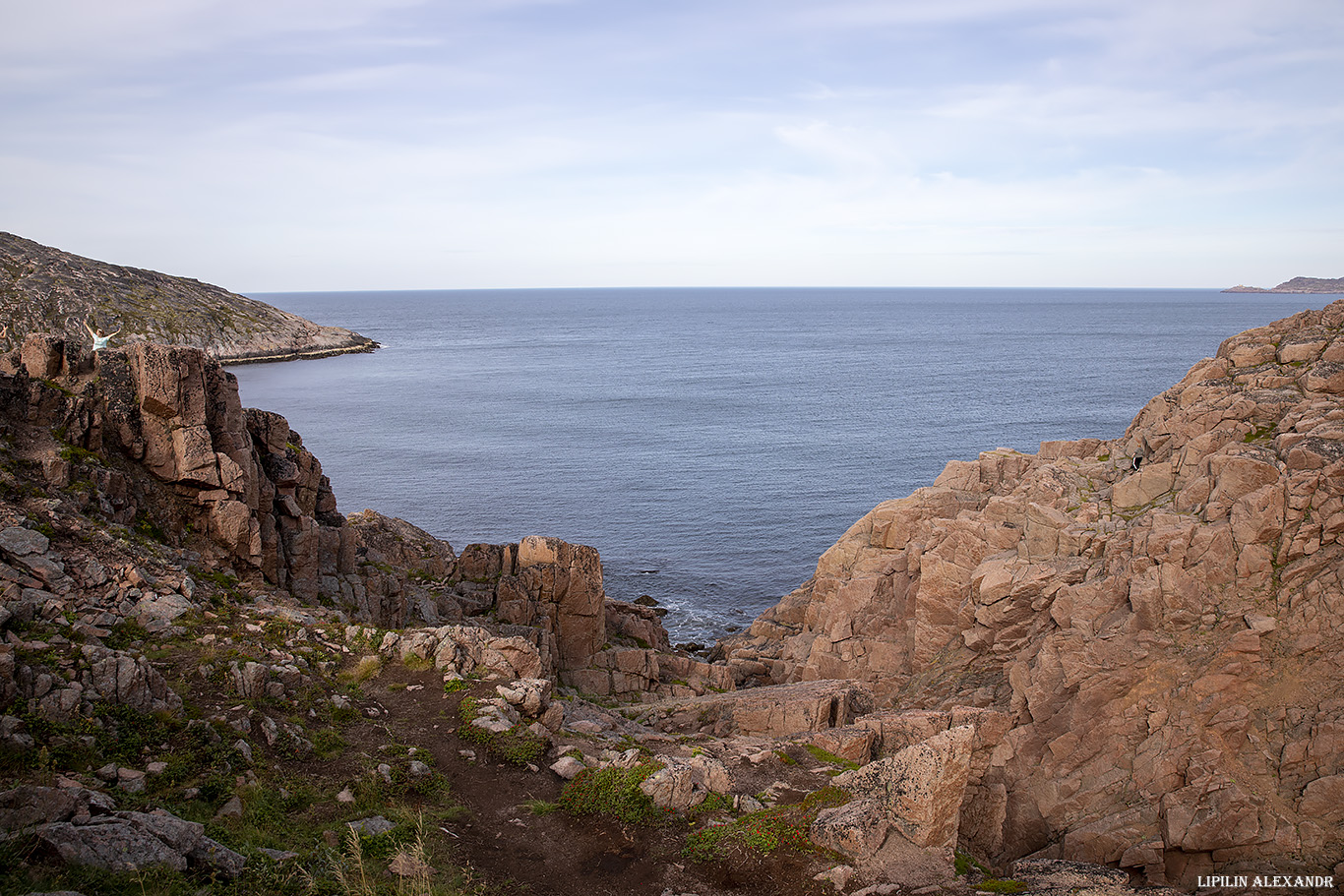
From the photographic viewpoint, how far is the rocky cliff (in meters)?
125

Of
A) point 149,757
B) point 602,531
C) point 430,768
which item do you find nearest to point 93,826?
point 149,757

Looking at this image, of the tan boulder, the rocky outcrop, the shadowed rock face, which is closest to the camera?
the rocky outcrop

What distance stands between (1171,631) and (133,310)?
536 feet

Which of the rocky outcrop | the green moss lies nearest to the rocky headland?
the rocky outcrop

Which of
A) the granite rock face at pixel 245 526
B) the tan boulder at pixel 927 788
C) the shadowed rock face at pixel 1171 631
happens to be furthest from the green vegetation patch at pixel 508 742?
the shadowed rock face at pixel 1171 631

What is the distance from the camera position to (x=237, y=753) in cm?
1670

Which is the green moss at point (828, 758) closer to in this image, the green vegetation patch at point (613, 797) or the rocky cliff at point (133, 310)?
the green vegetation patch at point (613, 797)

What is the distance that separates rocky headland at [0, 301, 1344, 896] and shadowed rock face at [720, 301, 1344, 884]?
0.09 m

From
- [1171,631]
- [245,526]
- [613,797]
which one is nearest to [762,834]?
[613,797]

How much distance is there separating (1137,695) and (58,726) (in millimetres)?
26448

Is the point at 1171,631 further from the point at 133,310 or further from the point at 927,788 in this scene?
the point at 133,310

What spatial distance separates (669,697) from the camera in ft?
120

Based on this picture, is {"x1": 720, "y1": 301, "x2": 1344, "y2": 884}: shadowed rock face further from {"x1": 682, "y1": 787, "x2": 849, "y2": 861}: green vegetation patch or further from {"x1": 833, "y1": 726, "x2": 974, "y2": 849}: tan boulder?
{"x1": 682, "y1": 787, "x2": 849, "y2": 861}: green vegetation patch

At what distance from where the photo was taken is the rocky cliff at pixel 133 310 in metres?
125
